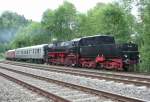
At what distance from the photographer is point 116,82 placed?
52.0ft

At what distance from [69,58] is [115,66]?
932cm

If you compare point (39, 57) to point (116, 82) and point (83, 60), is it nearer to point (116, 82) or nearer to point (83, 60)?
point (83, 60)

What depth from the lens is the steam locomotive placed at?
906 inches

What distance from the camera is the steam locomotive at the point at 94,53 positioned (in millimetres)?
23016

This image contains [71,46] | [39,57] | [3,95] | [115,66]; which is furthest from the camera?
[39,57]

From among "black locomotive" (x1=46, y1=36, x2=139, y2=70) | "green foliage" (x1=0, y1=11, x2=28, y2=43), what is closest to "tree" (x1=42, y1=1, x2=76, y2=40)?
"black locomotive" (x1=46, y1=36, x2=139, y2=70)

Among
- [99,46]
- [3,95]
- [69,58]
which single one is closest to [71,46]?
[69,58]

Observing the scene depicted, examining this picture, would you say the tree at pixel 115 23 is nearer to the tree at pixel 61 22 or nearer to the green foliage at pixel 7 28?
the tree at pixel 61 22

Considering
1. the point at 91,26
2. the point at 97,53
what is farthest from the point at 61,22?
the point at 97,53

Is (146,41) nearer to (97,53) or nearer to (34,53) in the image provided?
(97,53)

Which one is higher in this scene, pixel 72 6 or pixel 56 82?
pixel 72 6

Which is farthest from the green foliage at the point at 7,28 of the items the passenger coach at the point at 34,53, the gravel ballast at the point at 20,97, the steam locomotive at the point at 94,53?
the gravel ballast at the point at 20,97

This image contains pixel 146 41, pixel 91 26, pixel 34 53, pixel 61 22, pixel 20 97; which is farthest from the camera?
pixel 61 22

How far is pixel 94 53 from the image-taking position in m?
26.3
